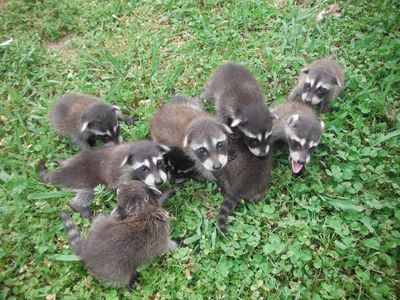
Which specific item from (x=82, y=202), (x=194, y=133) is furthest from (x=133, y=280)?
(x=194, y=133)

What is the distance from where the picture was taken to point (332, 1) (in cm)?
682

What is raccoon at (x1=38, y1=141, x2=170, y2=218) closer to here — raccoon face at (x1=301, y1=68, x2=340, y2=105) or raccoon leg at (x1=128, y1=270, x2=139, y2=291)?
raccoon leg at (x1=128, y1=270, x2=139, y2=291)

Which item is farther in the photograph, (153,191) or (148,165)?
(148,165)

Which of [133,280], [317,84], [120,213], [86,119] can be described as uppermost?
[317,84]

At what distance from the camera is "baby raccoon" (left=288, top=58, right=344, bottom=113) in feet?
17.6

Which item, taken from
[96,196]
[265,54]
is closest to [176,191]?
[96,196]

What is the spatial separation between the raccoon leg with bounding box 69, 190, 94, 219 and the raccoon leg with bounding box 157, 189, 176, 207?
3.17 ft

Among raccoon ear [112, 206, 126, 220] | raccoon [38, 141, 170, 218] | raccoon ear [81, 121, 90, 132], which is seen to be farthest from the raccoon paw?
raccoon ear [81, 121, 90, 132]

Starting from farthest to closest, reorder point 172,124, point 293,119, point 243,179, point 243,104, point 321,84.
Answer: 1. point 321,84
2. point 172,124
3. point 243,104
4. point 293,119
5. point 243,179

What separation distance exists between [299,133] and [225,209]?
54.9 inches

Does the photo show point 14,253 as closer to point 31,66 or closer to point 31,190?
point 31,190

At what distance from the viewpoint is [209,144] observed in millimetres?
4754

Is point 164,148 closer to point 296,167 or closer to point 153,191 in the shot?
point 153,191

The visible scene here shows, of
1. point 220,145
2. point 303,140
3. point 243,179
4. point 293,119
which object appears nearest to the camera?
point 243,179
